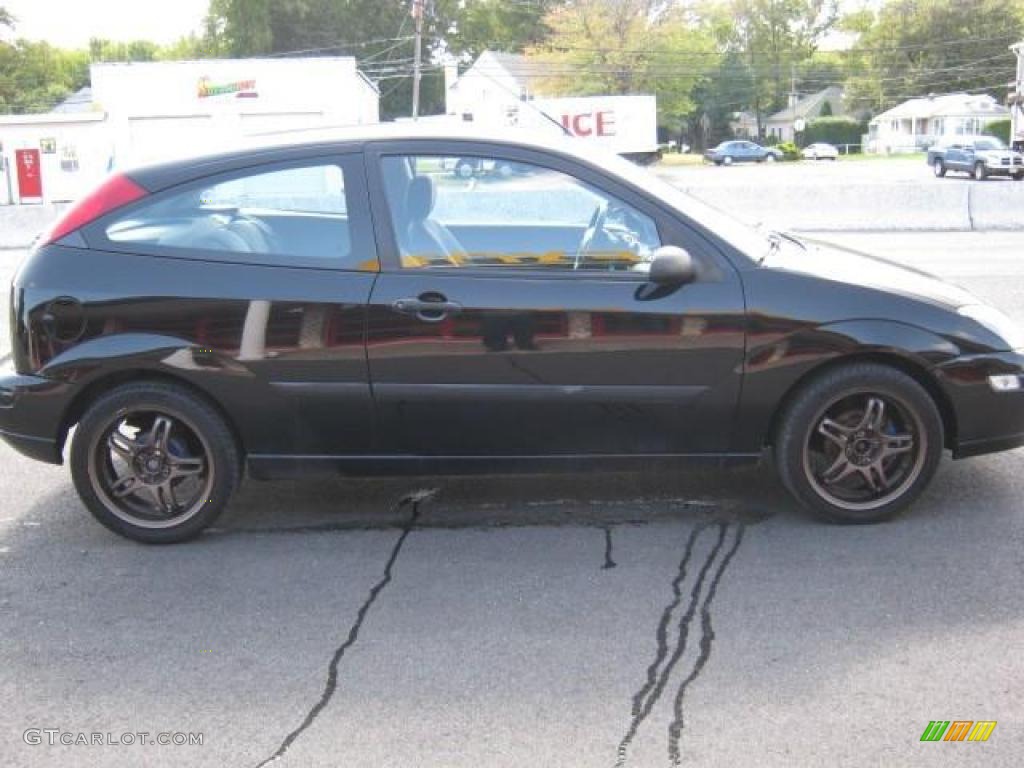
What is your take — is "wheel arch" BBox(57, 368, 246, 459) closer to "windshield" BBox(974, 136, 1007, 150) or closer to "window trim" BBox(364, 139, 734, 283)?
"window trim" BBox(364, 139, 734, 283)

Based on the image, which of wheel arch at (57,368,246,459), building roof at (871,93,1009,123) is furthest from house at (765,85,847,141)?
wheel arch at (57,368,246,459)

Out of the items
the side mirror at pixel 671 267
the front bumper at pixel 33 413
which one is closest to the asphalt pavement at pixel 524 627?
the front bumper at pixel 33 413

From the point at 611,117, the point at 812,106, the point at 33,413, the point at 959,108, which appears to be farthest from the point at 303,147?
the point at 812,106

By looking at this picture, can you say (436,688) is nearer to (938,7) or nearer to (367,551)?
(367,551)

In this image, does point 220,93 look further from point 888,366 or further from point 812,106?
point 812,106

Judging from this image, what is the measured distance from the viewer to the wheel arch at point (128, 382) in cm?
454

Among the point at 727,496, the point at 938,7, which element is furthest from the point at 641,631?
the point at 938,7

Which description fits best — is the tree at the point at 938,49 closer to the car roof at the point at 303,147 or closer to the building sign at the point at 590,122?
the building sign at the point at 590,122

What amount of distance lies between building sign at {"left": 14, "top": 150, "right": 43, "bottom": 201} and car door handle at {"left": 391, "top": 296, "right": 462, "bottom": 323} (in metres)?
36.2

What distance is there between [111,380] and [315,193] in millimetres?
1128

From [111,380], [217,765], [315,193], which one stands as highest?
[315,193]

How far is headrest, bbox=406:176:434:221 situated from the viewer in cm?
456

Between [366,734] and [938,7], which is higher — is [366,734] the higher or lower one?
the lower one

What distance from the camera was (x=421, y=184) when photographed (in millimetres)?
4613
